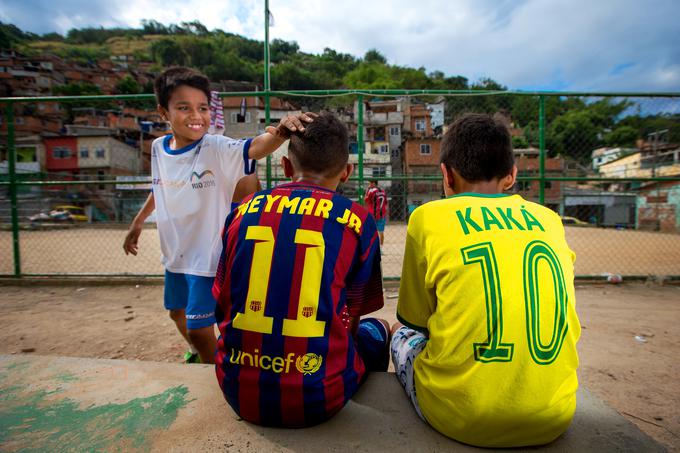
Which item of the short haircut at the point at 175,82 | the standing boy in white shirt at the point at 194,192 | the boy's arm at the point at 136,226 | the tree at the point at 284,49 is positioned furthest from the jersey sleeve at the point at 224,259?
the tree at the point at 284,49

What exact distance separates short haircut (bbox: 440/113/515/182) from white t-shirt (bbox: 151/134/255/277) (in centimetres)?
112

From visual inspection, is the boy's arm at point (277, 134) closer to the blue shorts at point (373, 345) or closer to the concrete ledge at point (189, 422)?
the blue shorts at point (373, 345)

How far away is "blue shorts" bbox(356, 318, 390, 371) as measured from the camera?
1511mm

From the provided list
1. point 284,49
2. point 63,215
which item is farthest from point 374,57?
point 63,215

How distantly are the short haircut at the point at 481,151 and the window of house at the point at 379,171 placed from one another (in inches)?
146

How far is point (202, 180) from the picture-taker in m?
2.02

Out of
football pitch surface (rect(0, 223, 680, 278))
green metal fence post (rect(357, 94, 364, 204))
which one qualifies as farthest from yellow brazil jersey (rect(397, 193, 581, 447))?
football pitch surface (rect(0, 223, 680, 278))

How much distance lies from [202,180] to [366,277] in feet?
4.11

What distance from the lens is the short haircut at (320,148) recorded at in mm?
1342

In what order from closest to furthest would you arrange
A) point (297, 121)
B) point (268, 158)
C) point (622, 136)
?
1. point (297, 121)
2. point (268, 158)
3. point (622, 136)

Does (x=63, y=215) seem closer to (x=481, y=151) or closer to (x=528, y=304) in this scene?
(x=481, y=151)

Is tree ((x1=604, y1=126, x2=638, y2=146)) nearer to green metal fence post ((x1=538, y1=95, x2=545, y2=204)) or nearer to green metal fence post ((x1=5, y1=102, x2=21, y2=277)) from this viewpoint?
green metal fence post ((x1=538, y1=95, x2=545, y2=204))

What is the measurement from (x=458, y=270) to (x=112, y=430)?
1181 mm

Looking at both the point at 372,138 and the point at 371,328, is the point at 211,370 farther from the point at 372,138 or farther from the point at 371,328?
the point at 372,138
